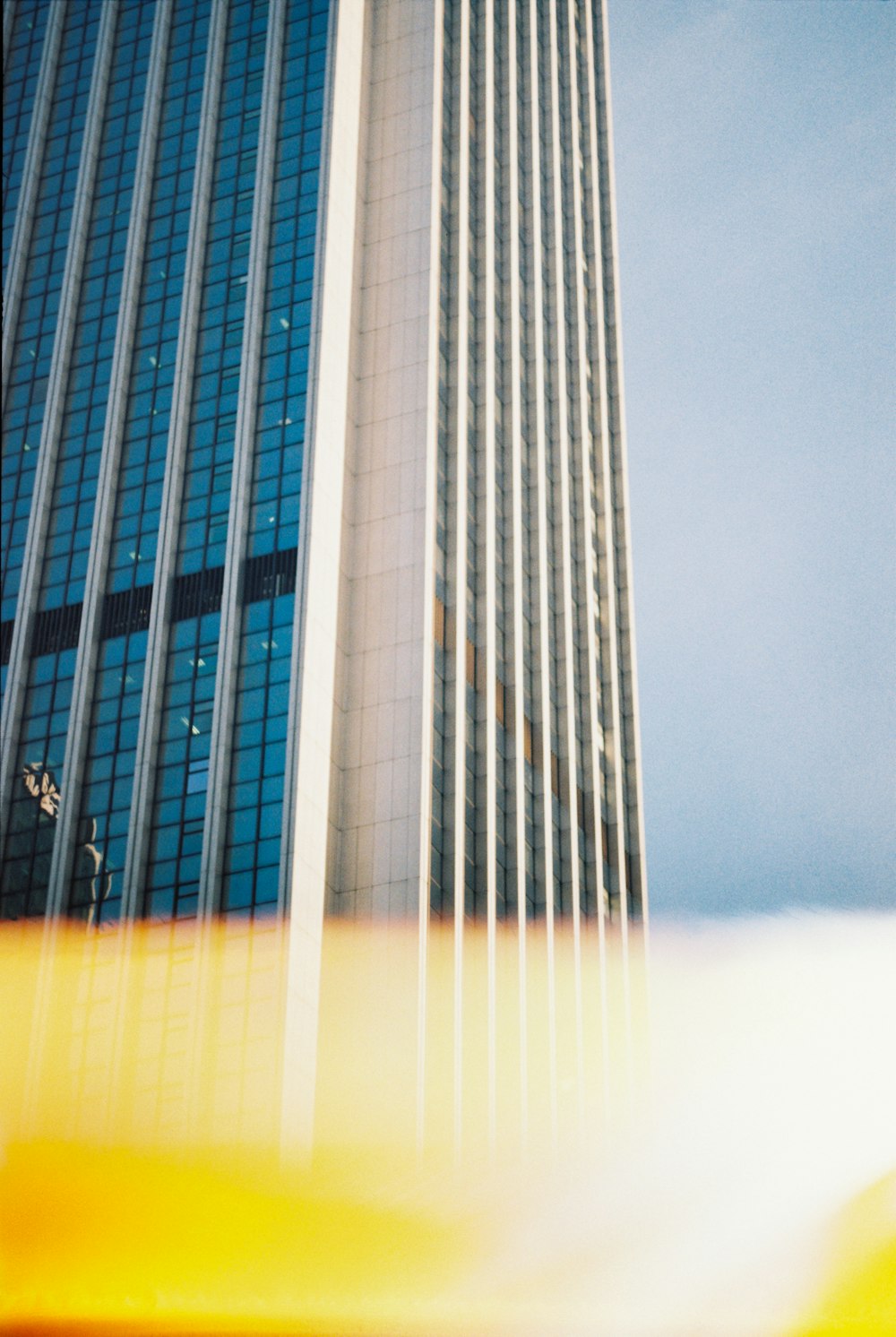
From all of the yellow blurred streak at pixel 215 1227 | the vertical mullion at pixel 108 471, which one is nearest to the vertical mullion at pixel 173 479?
the vertical mullion at pixel 108 471

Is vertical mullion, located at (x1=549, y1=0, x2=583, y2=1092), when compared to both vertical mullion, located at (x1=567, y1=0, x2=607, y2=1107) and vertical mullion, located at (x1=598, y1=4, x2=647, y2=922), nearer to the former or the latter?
vertical mullion, located at (x1=567, y1=0, x2=607, y2=1107)

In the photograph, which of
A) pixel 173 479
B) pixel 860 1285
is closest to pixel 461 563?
pixel 173 479

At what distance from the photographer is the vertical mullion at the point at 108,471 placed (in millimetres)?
96812

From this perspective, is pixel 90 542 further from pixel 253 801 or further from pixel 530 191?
pixel 530 191

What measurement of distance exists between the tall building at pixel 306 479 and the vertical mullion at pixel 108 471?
0.24 m

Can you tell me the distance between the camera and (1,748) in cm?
10069

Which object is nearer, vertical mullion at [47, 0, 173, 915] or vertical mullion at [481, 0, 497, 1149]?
vertical mullion at [481, 0, 497, 1149]

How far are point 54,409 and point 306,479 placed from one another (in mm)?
20745

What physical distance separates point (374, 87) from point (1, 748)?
51371 mm

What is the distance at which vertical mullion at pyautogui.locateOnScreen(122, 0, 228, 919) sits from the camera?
310 ft

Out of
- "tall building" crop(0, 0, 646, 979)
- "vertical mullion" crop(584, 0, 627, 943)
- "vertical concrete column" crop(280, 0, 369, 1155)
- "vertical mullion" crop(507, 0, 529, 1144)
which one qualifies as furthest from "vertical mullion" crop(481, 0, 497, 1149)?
"vertical mullion" crop(584, 0, 627, 943)

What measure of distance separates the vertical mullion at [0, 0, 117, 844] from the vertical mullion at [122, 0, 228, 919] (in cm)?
797

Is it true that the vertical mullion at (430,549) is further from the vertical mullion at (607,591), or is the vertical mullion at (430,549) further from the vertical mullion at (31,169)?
the vertical mullion at (31,169)

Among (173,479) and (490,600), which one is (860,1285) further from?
(173,479)
